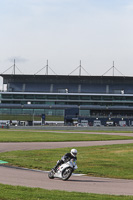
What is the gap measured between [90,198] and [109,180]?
5347mm

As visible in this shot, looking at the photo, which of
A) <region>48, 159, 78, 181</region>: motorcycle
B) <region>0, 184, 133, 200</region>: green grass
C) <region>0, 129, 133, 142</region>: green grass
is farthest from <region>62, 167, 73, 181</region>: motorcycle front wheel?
<region>0, 129, 133, 142</region>: green grass

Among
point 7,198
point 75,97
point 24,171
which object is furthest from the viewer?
point 75,97

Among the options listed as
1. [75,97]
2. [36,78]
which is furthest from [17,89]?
[75,97]

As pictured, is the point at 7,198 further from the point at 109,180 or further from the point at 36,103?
the point at 36,103

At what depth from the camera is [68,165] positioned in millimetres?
16000

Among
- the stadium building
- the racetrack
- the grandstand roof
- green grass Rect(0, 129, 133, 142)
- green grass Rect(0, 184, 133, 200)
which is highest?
the grandstand roof

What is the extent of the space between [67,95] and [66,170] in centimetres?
12379

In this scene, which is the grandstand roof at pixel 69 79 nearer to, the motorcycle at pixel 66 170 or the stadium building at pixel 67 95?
the stadium building at pixel 67 95

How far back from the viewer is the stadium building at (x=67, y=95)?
449ft

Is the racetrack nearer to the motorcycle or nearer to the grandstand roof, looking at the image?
the motorcycle

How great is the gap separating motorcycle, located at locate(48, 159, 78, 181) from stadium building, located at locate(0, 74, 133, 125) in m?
115

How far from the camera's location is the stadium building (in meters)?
137

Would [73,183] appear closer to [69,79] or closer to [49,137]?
[49,137]

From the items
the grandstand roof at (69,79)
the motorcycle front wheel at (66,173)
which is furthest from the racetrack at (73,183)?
the grandstand roof at (69,79)
